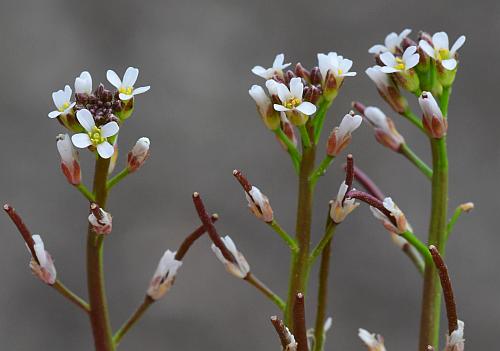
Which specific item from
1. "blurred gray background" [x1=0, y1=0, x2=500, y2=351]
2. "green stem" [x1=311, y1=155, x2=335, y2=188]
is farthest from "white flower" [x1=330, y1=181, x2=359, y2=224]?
"blurred gray background" [x1=0, y1=0, x2=500, y2=351]

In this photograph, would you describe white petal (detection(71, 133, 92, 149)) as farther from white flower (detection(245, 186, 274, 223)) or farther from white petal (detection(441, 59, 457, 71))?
white petal (detection(441, 59, 457, 71))

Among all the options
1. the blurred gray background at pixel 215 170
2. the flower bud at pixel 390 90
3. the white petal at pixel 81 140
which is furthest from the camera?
the blurred gray background at pixel 215 170

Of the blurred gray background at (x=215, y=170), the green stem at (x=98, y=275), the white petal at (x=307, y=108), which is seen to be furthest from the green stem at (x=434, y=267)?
the blurred gray background at (x=215, y=170)

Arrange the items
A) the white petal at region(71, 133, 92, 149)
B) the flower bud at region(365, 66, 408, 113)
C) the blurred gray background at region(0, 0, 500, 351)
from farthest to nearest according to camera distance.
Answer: the blurred gray background at region(0, 0, 500, 351), the flower bud at region(365, 66, 408, 113), the white petal at region(71, 133, 92, 149)

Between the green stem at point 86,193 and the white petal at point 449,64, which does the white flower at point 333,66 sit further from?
the green stem at point 86,193

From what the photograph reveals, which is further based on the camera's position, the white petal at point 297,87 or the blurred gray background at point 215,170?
the blurred gray background at point 215,170

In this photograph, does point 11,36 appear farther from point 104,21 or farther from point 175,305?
point 175,305

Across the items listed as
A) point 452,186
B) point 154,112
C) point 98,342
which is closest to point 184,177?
point 154,112
